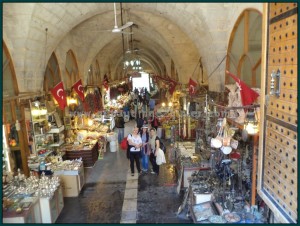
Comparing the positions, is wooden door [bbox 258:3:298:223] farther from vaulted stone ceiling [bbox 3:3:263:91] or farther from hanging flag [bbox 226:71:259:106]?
vaulted stone ceiling [bbox 3:3:263:91]

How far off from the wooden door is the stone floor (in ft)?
9.68

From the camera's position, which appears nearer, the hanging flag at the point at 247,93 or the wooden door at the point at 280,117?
the wooden door at the point at 280,117

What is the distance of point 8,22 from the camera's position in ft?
24.5

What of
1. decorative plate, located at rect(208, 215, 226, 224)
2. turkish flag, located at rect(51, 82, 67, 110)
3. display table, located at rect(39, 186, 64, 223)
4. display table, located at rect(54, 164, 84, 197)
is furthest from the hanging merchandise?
decorative plate, located at rect(208, 215, 226, 224)

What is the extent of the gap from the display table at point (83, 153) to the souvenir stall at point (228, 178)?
4046 mm

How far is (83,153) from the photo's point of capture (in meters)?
10.7

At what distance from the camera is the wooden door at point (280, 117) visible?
350 centimetres

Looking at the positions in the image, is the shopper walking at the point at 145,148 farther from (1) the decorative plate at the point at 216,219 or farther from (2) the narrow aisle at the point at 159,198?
(1) the decorative plate at the point at 216,219

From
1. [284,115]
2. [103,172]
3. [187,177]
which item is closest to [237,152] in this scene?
[187,177]

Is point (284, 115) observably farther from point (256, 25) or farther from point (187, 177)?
point (187, 177)

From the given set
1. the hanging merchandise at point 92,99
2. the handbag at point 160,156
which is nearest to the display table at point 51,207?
the handbag at point 160,156

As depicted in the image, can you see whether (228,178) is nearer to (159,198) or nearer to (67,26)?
(159,198)

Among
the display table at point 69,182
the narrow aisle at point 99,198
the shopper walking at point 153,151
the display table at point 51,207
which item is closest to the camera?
the display table at point 51,207

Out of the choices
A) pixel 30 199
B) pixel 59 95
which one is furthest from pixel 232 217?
pixel 59 95
